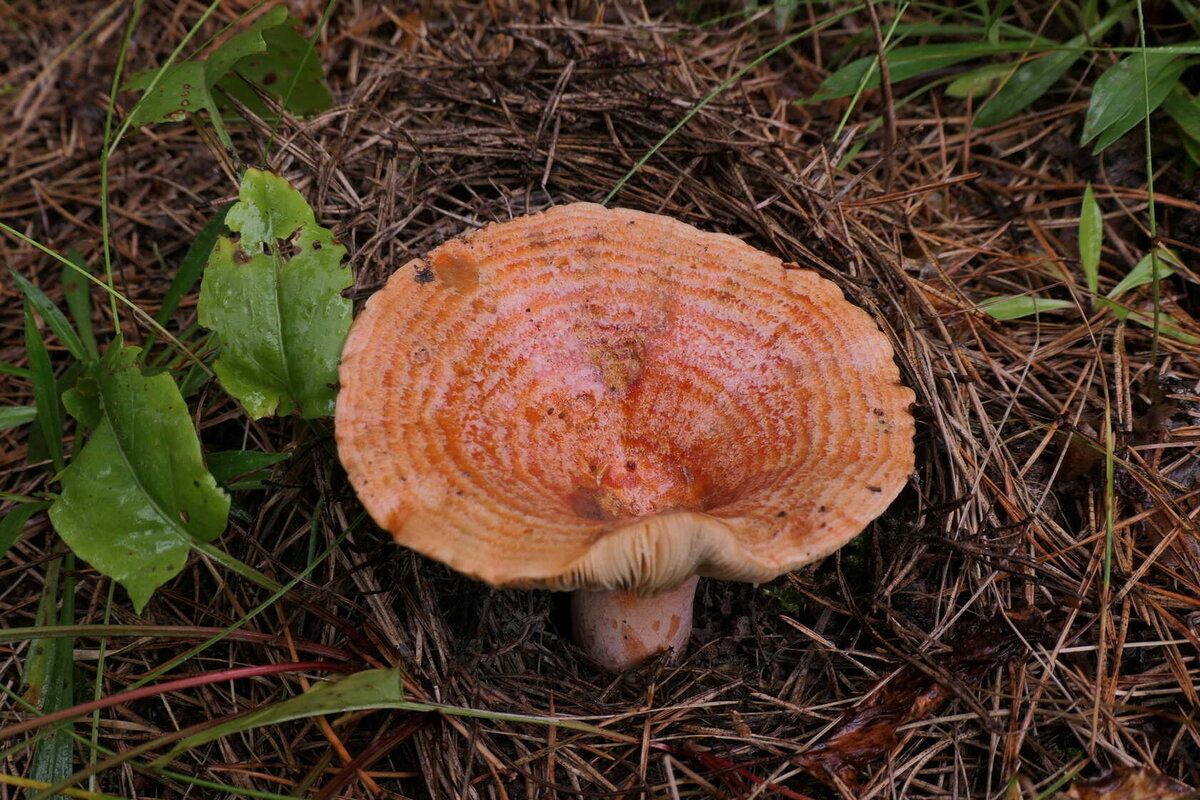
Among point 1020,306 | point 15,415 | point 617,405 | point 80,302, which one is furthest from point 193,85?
point 1020,306

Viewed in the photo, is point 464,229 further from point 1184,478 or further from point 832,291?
point 1184,478

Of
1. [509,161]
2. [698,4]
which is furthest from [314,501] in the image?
[698,4]

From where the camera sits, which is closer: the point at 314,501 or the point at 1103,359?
the point at 314,501

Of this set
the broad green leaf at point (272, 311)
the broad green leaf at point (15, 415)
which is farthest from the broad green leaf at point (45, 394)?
the broad green leaf at point (272, 311)

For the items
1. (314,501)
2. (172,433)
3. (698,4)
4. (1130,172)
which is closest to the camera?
(172,433)

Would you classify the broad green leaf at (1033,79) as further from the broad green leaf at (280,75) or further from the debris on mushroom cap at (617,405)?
the broad green leaf at (280,75)

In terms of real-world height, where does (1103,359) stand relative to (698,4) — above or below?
below

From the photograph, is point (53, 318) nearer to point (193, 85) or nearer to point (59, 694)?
point (193, 85)
